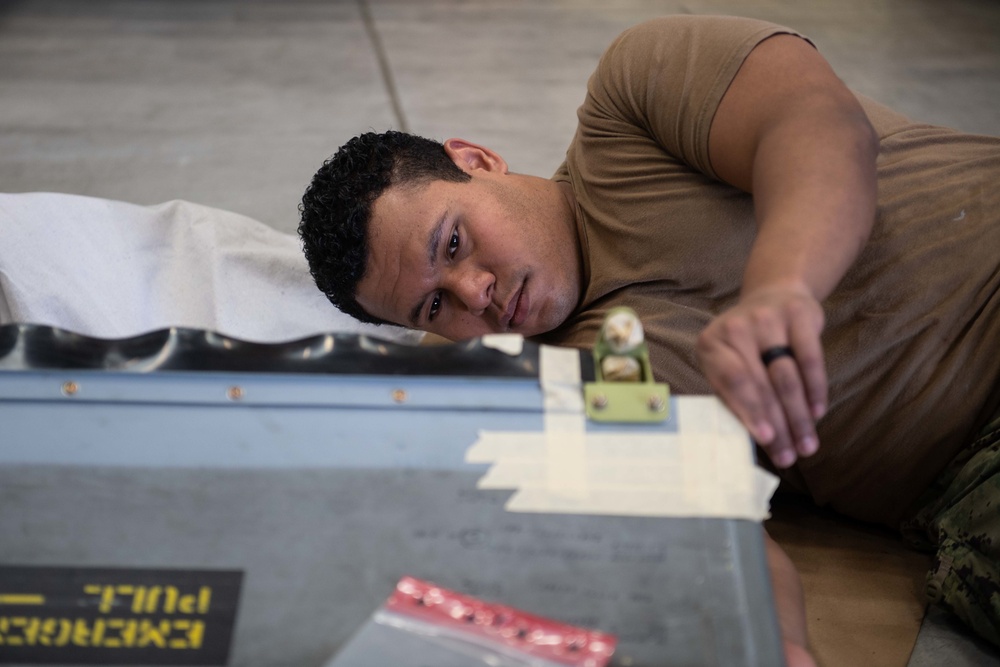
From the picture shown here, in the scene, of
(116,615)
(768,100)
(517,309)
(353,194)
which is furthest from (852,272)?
(116,615)

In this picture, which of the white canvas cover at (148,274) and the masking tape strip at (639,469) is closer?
the masking tape strip at (639,469)

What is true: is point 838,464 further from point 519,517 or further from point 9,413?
point 9,413

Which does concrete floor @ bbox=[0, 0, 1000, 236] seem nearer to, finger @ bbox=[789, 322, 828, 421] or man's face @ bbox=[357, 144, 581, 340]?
man's face @ bbox=[357, 144, 581, 340]

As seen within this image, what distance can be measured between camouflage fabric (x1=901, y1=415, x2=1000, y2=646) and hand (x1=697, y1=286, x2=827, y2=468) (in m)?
0.40

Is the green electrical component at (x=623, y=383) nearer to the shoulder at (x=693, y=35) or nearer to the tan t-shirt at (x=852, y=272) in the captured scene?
the tan t-shirt at (x=852, y=272)

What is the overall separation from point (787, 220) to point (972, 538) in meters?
0.44

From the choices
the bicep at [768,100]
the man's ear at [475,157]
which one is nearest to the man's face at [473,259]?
the man's ear at [475,157]

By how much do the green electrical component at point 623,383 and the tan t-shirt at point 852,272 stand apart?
373mm

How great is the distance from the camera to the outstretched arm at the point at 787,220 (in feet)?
2.41

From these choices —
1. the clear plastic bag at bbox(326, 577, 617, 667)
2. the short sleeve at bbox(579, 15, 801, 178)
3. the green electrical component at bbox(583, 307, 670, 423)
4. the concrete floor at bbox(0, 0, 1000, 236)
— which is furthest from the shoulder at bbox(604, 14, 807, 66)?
the concrete floor at bbox(0, 0, 1000, 236)

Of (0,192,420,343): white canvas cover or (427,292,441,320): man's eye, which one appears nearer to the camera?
(427,292,441,320): man's eye

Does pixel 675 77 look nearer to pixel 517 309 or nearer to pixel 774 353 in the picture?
pixel 517 309

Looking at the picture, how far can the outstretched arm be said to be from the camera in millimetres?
733

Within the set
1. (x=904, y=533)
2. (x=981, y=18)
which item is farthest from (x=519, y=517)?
(x=981, y=18)
